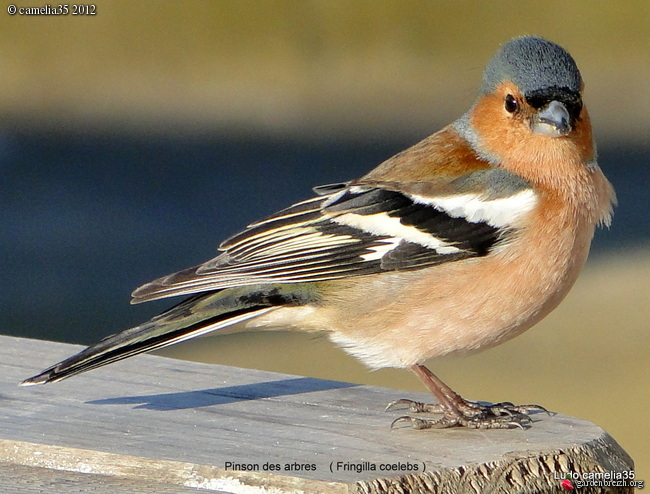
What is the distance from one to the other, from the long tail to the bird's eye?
119 centimetres

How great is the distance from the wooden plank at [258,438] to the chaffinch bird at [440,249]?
0.22 m

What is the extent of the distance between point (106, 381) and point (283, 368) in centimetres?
609

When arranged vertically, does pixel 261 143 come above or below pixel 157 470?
above

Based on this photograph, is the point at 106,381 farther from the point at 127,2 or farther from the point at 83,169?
the point at 127,2

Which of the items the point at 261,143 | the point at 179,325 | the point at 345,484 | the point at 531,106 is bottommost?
the point at 345,484

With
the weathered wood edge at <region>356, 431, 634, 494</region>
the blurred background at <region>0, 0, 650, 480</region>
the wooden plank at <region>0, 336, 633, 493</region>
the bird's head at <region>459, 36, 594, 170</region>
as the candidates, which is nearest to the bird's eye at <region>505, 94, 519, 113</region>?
the bird's head at <region>459, 36, 594, 170</region>

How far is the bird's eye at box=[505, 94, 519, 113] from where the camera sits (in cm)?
Result: 440

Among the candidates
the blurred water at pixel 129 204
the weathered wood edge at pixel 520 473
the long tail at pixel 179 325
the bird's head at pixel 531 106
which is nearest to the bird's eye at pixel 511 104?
the bird's head at pixel 531 106

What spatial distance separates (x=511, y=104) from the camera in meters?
4.43

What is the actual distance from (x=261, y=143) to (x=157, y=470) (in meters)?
17.5

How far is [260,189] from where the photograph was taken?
55.6ft

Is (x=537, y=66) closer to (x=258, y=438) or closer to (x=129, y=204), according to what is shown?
(x=258, y=438)

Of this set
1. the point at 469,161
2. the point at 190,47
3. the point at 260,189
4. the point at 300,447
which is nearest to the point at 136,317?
the point at 260,189

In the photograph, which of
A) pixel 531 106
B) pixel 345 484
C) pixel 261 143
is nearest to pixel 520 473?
pixel 345 484
